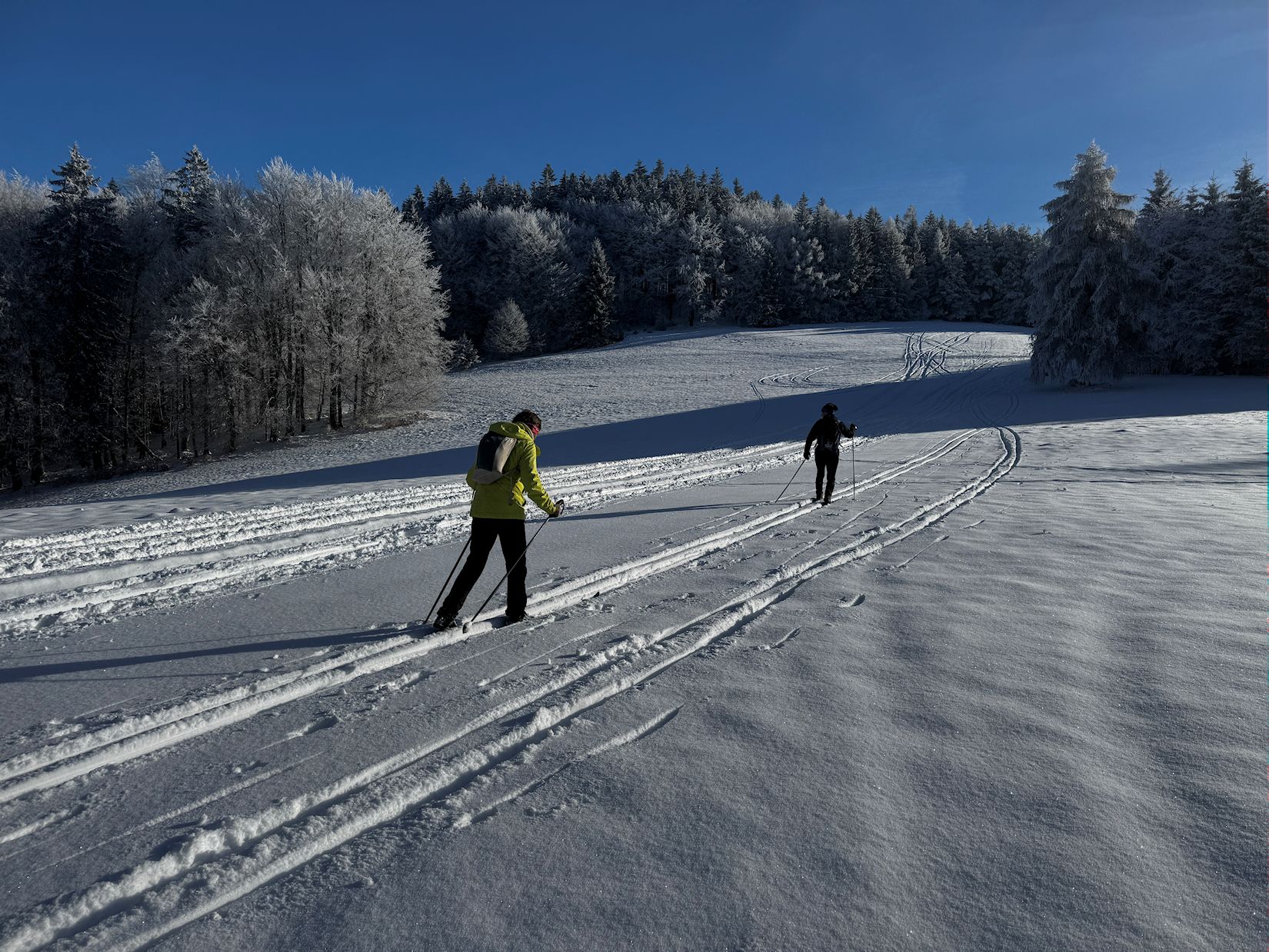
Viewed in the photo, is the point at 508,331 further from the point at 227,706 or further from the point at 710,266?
the point at 227,706

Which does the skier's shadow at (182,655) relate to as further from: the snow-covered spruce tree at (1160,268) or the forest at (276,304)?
the snow-covered spruce tree at (1160,268)

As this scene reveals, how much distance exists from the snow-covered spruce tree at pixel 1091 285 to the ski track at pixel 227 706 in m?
32.1

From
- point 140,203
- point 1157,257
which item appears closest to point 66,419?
point 140,203

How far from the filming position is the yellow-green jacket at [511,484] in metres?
5.14

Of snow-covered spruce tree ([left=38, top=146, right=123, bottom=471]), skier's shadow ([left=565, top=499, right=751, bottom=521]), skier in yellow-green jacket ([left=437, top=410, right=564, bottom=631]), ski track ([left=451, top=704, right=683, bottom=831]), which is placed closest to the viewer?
ski track ([left=451, top=704, right=683, bottom=831])

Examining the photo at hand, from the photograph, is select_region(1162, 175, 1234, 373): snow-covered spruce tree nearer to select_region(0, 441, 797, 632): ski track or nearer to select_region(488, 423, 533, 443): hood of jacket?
select_region(0, 441, 797, 632): ski track

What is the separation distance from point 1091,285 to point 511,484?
34.5 m

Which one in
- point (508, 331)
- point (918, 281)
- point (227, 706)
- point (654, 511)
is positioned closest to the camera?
point (227, 706)

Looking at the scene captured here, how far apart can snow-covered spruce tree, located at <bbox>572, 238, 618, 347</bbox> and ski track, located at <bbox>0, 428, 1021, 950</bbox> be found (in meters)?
54.5

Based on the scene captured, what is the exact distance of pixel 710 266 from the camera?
228 ft

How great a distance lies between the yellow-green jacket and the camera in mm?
5145

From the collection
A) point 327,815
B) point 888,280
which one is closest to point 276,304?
point 327,815

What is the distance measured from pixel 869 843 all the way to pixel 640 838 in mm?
930

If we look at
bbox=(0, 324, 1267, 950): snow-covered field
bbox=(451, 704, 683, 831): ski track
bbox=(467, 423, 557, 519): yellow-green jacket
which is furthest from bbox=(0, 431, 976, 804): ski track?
bbox=(451, 704, 683, 831): ski track
